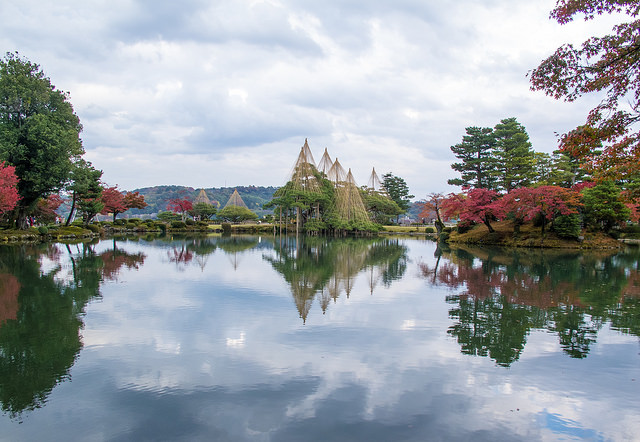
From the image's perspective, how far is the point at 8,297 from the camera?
313 inches

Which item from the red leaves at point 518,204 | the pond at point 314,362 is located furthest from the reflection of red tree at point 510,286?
the red leaves at point 518,204

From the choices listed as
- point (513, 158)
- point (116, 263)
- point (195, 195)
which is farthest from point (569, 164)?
point (195, 195)

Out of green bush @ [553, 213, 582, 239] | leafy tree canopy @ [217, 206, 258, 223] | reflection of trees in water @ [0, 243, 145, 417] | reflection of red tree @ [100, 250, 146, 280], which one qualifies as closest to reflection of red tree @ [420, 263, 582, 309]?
reflection of trees in water @ [0, 243, 145, 417]

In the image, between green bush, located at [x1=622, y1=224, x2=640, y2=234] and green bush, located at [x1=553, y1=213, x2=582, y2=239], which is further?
green bush, located at [x1=622, y1=224, x2=640, y2=234]

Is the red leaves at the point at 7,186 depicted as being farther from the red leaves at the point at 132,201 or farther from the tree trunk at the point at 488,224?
the tree trunk at the point at 488,224

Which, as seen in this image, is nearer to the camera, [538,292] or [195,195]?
[538,292]

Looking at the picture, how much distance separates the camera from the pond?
11.3 feet

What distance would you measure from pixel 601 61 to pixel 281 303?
22.7ft

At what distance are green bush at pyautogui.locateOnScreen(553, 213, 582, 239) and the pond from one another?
1567 cm

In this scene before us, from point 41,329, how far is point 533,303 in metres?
8.76

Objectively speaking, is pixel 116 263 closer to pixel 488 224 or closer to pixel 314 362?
pixel 314 362

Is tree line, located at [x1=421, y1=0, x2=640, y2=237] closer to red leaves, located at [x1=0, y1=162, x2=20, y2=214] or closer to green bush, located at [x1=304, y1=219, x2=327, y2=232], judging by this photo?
green bush, located at [x1=304, y1=219, x2=327, y2=232]

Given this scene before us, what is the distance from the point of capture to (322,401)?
3822 mm

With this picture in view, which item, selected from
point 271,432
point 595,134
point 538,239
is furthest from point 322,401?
point 538,239
